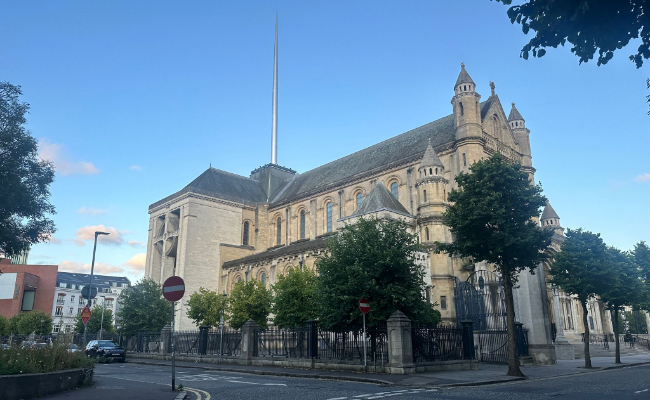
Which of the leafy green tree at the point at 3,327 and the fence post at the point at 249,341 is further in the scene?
the leafy green tree at the point at 3,327

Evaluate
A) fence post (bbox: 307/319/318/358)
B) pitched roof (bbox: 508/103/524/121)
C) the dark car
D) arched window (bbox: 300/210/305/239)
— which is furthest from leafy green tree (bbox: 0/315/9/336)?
pitched roof (bbox: 508/103/524/121)

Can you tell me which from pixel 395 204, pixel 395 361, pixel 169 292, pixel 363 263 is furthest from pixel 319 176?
pixel 169 292

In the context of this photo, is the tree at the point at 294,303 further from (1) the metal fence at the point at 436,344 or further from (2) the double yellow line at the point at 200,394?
(2) the double yellow line at the point at 200,394

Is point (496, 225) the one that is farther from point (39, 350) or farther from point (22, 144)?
point (22, 144)

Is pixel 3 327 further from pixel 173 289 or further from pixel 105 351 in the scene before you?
pixel 173 289

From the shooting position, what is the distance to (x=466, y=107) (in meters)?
38.3

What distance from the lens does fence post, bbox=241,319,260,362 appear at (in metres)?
23.6

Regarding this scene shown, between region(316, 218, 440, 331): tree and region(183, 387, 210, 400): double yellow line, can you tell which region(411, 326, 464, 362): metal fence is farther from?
region(183, 387, 210, 400): double yellow line

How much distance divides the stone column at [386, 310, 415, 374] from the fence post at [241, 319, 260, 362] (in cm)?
910

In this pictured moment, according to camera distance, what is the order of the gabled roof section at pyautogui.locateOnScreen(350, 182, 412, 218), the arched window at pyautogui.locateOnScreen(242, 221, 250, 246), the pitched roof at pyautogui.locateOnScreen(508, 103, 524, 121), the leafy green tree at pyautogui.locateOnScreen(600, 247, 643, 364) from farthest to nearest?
the arched window at pyautogui.locateOnScreen(242, 221, 250, 246) < the pitched roof at pyautogui.locateOnScreen(508, 103, 524, 121) < the gabled roof section at pyautogui.locateOnScreen(350, 182, 412, 218) < the leafy green tree at pyautogui.locateOnScreen(600, 247, 643, 364)

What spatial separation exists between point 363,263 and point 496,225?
5966 mm

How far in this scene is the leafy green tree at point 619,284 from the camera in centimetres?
2567

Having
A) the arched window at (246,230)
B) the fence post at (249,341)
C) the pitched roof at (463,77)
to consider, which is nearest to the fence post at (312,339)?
the fence post at (249,341)

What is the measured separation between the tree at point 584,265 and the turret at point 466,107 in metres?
13.8
